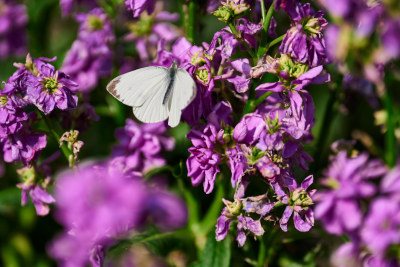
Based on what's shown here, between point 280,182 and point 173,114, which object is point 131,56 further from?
point 280,182

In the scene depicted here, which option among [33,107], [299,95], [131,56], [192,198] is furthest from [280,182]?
[131,56]

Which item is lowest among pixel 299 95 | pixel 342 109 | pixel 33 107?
pixel 342 109

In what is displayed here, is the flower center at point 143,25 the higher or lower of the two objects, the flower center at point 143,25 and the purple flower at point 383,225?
the lower

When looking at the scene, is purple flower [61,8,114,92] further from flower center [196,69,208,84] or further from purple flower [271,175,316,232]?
purple flower [271,175,316,232]

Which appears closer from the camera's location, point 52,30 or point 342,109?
point 342,109

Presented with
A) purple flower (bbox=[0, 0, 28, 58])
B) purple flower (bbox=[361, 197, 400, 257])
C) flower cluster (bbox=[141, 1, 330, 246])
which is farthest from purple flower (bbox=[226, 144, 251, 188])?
purple flower (bbox=[0, 0, 28, 58])

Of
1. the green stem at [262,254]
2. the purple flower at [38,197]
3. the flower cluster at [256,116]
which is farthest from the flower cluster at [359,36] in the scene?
the purple flower at [38,197]

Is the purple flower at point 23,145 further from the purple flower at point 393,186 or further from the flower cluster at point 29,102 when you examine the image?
the purple flower at point 393,186
